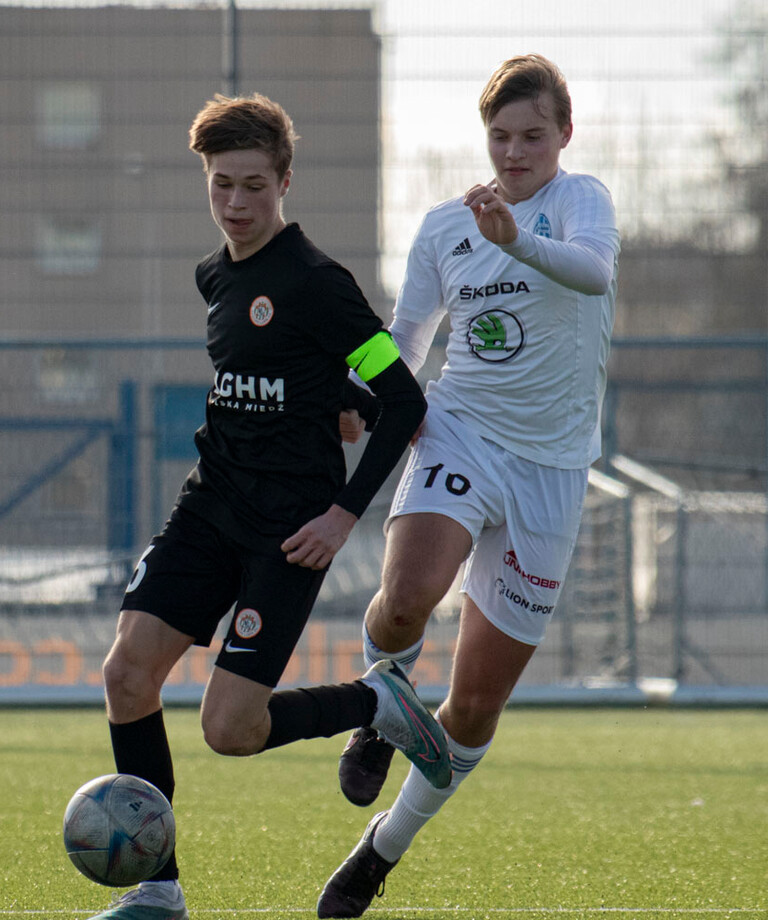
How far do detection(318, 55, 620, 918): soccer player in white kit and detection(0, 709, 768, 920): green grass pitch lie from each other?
0.40m

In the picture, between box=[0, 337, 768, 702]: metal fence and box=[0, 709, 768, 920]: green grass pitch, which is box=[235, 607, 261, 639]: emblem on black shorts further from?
box=[0, 337, 768, 702]: metal fence

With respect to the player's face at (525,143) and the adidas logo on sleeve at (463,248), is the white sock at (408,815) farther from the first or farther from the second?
the player's face at (525,143)

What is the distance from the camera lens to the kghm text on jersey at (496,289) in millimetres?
3812

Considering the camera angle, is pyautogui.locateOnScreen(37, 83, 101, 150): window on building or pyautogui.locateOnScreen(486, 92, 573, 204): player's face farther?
pyautogui.locateOnScreen(37, 83, 101, 150): window on building

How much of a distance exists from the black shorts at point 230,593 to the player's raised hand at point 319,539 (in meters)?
0.05

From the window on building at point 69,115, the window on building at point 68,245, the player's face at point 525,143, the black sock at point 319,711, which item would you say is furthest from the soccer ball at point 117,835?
the window on building at point 69,115

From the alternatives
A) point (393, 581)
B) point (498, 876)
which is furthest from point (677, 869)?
point (393, 581)

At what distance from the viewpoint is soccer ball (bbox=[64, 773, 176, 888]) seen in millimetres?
3166

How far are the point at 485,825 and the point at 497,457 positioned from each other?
1730 mm

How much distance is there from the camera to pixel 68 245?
8.48 meters

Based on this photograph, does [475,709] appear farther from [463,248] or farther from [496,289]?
[463,248]

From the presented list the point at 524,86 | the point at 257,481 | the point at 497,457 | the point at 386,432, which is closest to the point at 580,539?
the point at 497,457

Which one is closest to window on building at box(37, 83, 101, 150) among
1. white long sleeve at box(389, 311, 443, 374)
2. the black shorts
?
white long sleeve at box(389, 311, 443, 374)

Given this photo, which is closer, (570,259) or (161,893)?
(161,893)
